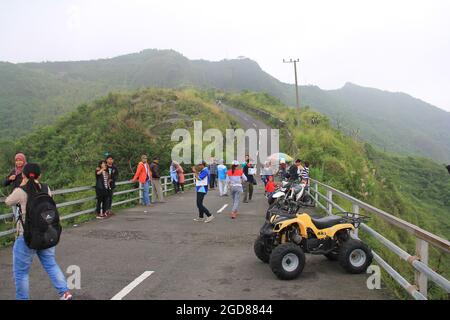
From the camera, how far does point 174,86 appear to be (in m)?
127

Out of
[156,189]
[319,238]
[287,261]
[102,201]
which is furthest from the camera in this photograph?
[156,189]

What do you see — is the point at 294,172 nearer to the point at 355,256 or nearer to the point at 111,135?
the point at 355,256

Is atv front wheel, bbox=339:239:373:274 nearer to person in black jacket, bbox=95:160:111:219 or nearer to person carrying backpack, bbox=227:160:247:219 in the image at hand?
person carrying backpack, bbox=227:160:247:219

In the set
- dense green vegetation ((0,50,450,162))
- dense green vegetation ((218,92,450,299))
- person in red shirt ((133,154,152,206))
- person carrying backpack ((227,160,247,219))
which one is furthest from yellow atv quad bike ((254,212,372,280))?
dense green vegetation ((0,50,450,162))

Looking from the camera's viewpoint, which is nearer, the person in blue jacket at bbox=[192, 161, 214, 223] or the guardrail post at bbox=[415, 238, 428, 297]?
the guardrail post at bbox=[415, 238, 428, 297]

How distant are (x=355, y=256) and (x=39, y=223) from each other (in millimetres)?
4824

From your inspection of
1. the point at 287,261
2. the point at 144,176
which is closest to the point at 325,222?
the point at 287,261

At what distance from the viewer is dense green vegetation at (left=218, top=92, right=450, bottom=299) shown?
59.2 ft

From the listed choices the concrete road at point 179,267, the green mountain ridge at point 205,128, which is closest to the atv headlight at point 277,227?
the concrete road at point 179,267

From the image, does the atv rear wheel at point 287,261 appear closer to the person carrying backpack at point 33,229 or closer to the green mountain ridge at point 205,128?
the person carrying backpack at point 33,229

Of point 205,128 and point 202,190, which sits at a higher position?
point 205,128

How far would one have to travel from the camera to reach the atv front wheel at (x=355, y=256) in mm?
6605

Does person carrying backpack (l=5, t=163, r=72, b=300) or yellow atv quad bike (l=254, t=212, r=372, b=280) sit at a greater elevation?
person carrying backpack (l=5, t=163, r=72, b=300)

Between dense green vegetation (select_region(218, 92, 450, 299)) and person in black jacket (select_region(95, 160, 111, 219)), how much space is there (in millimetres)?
8027
